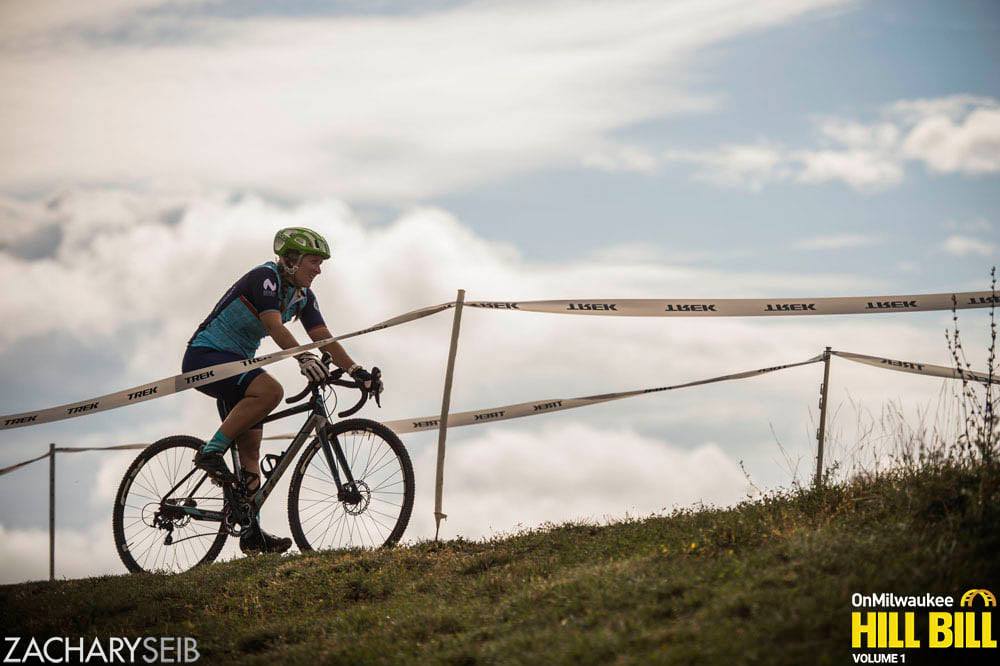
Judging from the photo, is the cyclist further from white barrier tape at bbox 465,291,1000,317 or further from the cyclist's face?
white barrier tape at bbox 465,291,1000,317

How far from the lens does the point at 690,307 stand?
9227 mm

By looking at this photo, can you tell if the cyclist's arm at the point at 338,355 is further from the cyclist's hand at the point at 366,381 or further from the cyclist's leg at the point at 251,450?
the cyclist's leg at the point at 251,450

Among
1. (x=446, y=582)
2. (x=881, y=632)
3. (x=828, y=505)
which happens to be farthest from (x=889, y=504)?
(x=446, y=582)

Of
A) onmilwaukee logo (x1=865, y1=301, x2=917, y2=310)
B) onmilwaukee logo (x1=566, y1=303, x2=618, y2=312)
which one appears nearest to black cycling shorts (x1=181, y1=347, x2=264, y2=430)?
onmilwaukee logo (x1=566, y1=303, x2=618, y2=312)

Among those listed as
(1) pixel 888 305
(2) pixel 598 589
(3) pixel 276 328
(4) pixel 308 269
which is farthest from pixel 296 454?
(1) pixel 888 305

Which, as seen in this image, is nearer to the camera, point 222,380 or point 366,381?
point 366,381

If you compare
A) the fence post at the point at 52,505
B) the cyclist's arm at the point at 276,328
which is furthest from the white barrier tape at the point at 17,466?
the cyclist's arm at the point at 276,328

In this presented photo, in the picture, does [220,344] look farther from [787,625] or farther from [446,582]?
[787,625]

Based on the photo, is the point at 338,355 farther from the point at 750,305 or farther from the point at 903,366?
the point at 903,366

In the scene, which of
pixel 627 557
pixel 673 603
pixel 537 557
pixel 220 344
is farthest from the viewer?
pixel 220 344

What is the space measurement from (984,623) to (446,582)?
3.98 m

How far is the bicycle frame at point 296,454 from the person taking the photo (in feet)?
28.8

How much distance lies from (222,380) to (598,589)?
15.5 feet

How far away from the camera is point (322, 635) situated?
7.00 m
